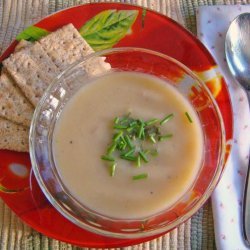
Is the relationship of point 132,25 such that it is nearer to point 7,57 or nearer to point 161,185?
point 7,57

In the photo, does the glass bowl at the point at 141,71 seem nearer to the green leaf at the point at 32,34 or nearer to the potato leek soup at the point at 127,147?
the potato leek soup at the point at 127,147

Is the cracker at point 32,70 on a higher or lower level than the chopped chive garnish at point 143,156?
higher

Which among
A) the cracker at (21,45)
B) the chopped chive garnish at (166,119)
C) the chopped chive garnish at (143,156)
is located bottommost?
the chopped chive garnish at (143,156)

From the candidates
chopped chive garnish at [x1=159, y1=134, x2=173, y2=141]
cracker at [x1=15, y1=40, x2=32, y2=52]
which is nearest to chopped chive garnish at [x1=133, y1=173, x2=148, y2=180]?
chopped chive garnish at [x1=159, y1=134, x2=173, y2=141]

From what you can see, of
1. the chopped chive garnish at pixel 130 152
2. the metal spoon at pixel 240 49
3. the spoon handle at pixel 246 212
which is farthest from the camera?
the metal spoon at pixel 240 49

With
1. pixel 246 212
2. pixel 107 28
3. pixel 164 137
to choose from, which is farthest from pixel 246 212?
pixel 107 28

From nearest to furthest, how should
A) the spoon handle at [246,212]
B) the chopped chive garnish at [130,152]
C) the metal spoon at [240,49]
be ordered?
the chopped chive garnish at [130,152] < the spoon handle at [246,212] < the metal spoon at [240,49]

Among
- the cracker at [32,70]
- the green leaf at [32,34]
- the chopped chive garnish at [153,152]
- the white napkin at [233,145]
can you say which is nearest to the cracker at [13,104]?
the cracker at [32,70]
